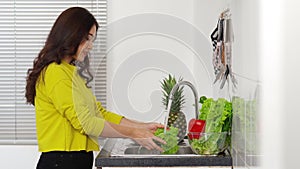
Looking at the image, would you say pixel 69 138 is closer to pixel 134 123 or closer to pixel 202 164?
pixel 134 123

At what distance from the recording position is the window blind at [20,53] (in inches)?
129

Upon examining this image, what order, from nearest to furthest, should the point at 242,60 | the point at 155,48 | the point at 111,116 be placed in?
the point at 242,60 → the point at 111,116 → the point at 155,48

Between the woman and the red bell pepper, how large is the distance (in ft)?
0.40

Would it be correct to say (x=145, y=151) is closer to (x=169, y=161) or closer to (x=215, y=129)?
(x=169, y=161)

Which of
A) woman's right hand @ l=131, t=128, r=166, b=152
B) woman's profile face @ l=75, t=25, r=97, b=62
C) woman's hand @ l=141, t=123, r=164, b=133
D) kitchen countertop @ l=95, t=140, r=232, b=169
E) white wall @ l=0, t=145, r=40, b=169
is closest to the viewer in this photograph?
kitchen countertop @ l=95, t=140, r=232, b=169

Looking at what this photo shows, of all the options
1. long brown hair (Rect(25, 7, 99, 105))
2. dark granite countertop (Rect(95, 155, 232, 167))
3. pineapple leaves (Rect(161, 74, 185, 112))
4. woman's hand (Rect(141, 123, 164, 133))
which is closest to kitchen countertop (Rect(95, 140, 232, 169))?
dark granite countertop (Rect(95, 155, 232, 167))

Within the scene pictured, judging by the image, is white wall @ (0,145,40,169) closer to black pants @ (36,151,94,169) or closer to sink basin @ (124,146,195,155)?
black pants @ (36,151,94,169)

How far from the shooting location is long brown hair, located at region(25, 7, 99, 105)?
230 cm

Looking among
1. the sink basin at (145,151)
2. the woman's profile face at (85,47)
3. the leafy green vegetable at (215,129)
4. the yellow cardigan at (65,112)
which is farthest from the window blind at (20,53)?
the leafy green vegetable at (215,129)

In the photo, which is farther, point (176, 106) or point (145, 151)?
point (176, 106)

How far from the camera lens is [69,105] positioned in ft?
7.19

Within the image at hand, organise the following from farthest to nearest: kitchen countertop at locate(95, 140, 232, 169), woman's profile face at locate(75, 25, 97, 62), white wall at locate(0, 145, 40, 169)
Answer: white wall at locate(0, 145, 40, 169), woman's profile face at locate(75, 25, 97, 62), kitchen countertop at locate(95, 140, 232, 169)

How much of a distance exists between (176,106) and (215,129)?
0.25 metres

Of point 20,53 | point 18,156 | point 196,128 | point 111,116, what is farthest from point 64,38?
point 18,156
